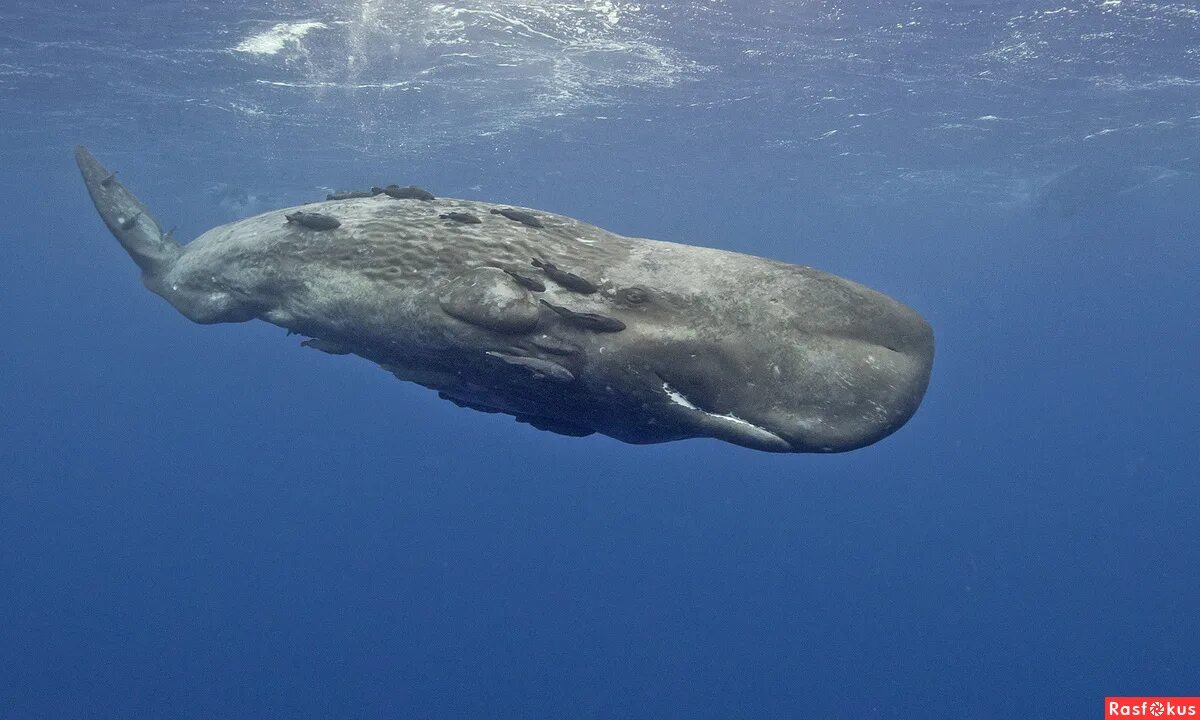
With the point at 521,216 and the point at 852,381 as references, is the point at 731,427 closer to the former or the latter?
the point at 852,381

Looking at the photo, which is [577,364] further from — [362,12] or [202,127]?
[202,127]

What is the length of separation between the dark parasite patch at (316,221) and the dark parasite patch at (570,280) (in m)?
2.07

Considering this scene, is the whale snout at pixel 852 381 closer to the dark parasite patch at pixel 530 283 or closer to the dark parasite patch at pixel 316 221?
the dark parasite patch at pixel 530 283

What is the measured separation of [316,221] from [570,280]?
2.45 metres

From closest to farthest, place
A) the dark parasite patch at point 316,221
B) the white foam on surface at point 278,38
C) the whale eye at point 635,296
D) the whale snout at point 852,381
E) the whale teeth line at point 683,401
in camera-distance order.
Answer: the whale snout at point 852,381 < the whale teeth line at point 683,401 < the whale eye at point 635,296 < the dark parasite patch at point 316,221 < the white foam on surface at point 278,38

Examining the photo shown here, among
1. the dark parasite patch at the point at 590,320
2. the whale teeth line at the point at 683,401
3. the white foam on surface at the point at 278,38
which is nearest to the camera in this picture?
the whale teeth line at the point at 683,401

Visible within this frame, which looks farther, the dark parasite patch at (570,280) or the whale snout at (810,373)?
the dark parasite patch at (570,280)

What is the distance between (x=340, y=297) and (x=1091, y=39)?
28560 millimetres

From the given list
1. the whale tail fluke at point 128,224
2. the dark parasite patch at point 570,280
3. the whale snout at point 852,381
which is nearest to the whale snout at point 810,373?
the whale snout at point 852,381

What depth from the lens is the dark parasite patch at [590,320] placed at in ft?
16.5

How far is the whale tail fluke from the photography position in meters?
8.54

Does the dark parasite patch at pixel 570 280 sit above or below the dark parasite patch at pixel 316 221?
below

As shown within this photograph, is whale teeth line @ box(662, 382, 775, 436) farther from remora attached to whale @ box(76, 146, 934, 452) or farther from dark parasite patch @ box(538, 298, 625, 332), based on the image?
dark parasite patch @ box(538, 298, 625, 332)

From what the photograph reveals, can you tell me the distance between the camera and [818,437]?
170 inches
